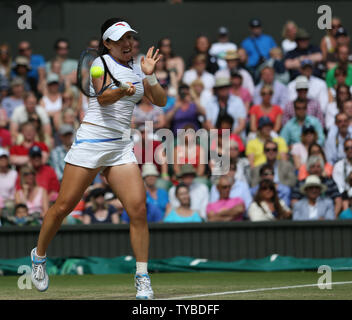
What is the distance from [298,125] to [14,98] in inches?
169

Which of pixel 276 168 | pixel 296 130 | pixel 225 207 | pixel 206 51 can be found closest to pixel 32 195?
pixel 225 207

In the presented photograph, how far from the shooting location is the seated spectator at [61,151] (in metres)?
12.8

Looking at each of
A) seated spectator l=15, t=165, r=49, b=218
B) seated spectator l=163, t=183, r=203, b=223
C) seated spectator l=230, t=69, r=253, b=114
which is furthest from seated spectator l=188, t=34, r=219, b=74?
seated spectator l=15, t=165, r=49, b=218

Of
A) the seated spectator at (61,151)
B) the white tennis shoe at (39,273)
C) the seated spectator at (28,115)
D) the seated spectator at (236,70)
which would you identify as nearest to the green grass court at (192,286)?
the white tennis shoe at (39,273)

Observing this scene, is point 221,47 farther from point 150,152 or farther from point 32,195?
point 32,195

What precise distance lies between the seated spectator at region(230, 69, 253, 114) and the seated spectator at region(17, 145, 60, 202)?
3179 mm

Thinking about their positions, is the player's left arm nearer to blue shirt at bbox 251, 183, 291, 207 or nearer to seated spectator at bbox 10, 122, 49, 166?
blue shirt at bbox 251, 183, 291, 207

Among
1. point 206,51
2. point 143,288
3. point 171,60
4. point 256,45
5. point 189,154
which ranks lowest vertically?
point 143,288

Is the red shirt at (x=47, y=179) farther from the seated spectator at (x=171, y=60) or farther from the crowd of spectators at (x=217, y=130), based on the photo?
the seated spectator at (x=171, y=60)

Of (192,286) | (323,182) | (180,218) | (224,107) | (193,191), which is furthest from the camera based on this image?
(224,107)

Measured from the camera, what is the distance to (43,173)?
12453 millimetres

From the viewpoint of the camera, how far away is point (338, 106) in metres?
13.5

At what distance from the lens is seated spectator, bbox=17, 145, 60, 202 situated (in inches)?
485

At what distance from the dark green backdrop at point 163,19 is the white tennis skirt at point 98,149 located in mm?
9158
